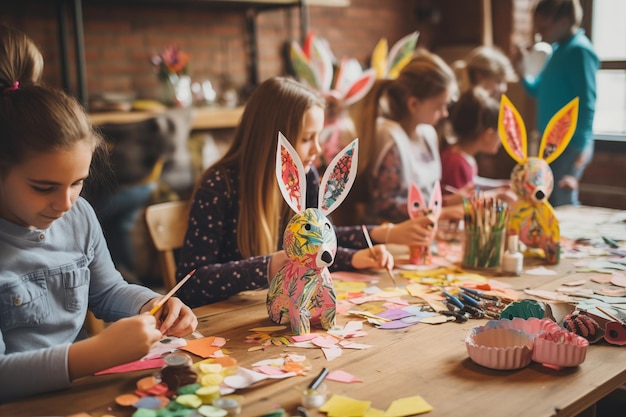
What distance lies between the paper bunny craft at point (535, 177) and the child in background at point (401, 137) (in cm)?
58

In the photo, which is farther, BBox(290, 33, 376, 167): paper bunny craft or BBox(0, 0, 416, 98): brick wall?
BBox(0, 0, 416, 98): brick wall

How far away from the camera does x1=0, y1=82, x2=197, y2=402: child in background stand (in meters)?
1.08

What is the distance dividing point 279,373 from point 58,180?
0.50 m

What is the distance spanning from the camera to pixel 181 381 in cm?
107

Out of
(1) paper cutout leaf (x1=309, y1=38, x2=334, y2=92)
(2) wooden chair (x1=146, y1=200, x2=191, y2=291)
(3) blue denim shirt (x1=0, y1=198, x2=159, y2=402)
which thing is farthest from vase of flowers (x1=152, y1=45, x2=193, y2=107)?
(3) blue denim shirt (x1=0, y1=198, x2=159, y2=402)

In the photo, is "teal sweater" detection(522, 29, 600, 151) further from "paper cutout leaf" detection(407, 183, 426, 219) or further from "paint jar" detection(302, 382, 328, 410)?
"paint jar" detection(302, 382, 328, 410)

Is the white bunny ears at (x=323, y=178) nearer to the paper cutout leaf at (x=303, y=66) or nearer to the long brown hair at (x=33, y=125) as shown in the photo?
the long brown hair at (x=33, y=125)

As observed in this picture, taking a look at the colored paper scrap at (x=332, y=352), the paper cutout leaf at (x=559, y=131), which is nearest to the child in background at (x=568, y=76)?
the paper cutout leaf at (x=559, y=131)

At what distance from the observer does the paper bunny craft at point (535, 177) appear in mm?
1811

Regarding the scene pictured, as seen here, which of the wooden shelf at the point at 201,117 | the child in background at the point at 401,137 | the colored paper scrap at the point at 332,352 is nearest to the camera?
the colored paper scrap at the point at 332,352

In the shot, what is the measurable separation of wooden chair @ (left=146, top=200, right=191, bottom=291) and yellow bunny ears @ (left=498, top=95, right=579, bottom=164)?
0.92 meters

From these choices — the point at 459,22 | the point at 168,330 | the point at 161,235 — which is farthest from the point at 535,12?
the point at 168,330

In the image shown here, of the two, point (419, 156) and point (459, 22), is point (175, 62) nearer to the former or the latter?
point (419, 156)

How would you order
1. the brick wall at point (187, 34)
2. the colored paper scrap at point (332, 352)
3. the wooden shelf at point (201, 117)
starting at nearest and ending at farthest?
the colored paper scrap at point (332, 352), the wooden shelf at point (201, 117), the brick wall at point (187, 34)
